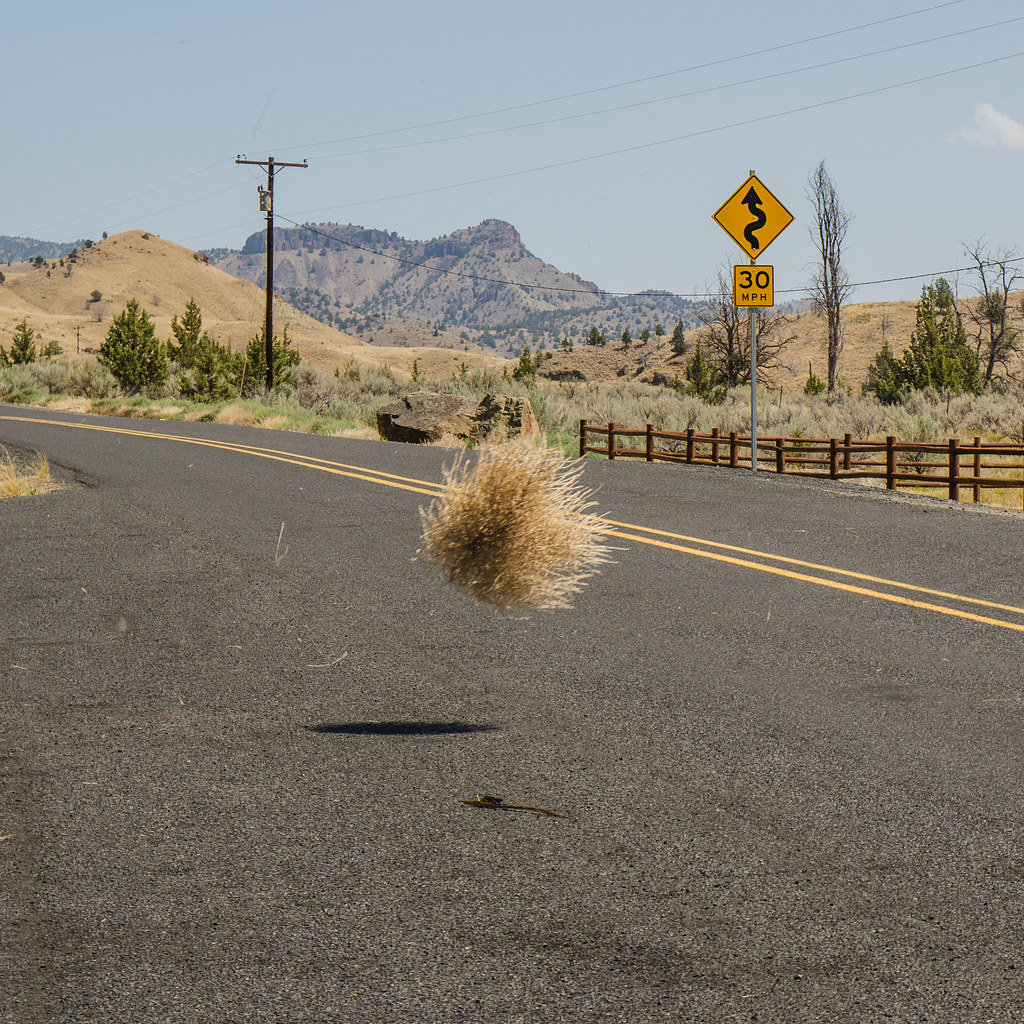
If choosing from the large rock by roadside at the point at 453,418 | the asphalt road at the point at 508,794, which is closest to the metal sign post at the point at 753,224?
the asphalt road at the point at 508,794

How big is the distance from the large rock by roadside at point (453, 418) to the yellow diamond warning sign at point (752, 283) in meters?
8.36

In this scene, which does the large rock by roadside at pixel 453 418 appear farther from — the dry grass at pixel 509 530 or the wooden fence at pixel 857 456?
the dry grass at pixel 509 530

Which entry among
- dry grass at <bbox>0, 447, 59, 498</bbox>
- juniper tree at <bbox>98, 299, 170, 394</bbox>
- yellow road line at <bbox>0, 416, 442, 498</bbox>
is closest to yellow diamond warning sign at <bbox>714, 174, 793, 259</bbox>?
yellow road line at <bbox>0, 416, 442, 498</bbox>

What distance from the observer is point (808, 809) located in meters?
4.07

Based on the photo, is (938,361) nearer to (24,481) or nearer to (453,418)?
(453,418)

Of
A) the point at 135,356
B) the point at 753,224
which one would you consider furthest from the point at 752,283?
the point at 135,356

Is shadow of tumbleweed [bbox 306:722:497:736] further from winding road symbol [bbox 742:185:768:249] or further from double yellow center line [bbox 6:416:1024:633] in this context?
winding road symbol [bbox 742:185:768:249]

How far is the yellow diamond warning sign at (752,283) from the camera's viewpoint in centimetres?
1522

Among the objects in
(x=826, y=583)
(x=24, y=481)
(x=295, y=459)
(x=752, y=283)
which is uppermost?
(x=752, y=283)

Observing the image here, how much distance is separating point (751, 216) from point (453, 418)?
35.2 ft

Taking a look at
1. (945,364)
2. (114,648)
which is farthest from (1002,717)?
(945,364)

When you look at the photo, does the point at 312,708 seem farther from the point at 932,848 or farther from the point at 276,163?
the point at 276,163

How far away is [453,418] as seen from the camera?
80.3 ft

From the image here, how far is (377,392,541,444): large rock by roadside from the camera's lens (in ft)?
78.1
